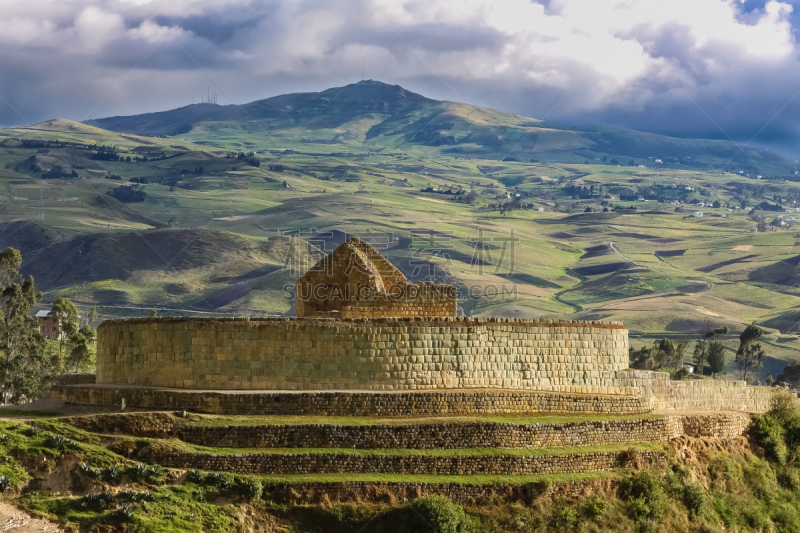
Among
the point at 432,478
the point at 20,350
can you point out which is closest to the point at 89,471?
the point at 432,478

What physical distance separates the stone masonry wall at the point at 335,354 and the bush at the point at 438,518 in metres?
5.20

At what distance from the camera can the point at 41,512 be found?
25531 millimetres

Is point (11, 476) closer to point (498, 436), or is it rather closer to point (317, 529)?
point (317, 529)

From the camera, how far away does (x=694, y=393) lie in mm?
39625

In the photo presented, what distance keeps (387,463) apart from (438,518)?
2472 millimetres

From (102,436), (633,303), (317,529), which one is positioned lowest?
(633,303)

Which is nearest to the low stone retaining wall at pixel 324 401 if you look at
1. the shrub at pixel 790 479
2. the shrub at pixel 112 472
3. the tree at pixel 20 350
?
the shrub at pixel 112 472

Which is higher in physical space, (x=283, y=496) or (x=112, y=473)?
(x=112, y=473)

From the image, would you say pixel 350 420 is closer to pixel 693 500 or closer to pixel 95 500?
pixel 95 500

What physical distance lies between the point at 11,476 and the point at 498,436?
43.9ft

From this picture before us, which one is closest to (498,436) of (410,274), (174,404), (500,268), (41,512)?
(174,404)

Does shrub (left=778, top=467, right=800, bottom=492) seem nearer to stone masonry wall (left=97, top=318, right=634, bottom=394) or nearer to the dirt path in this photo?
stone masonry wall (left=97, top=318, right=634, bottom=394)

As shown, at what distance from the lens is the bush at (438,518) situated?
2814 cm

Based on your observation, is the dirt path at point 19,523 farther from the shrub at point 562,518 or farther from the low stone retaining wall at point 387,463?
the shrub at point 562,518
